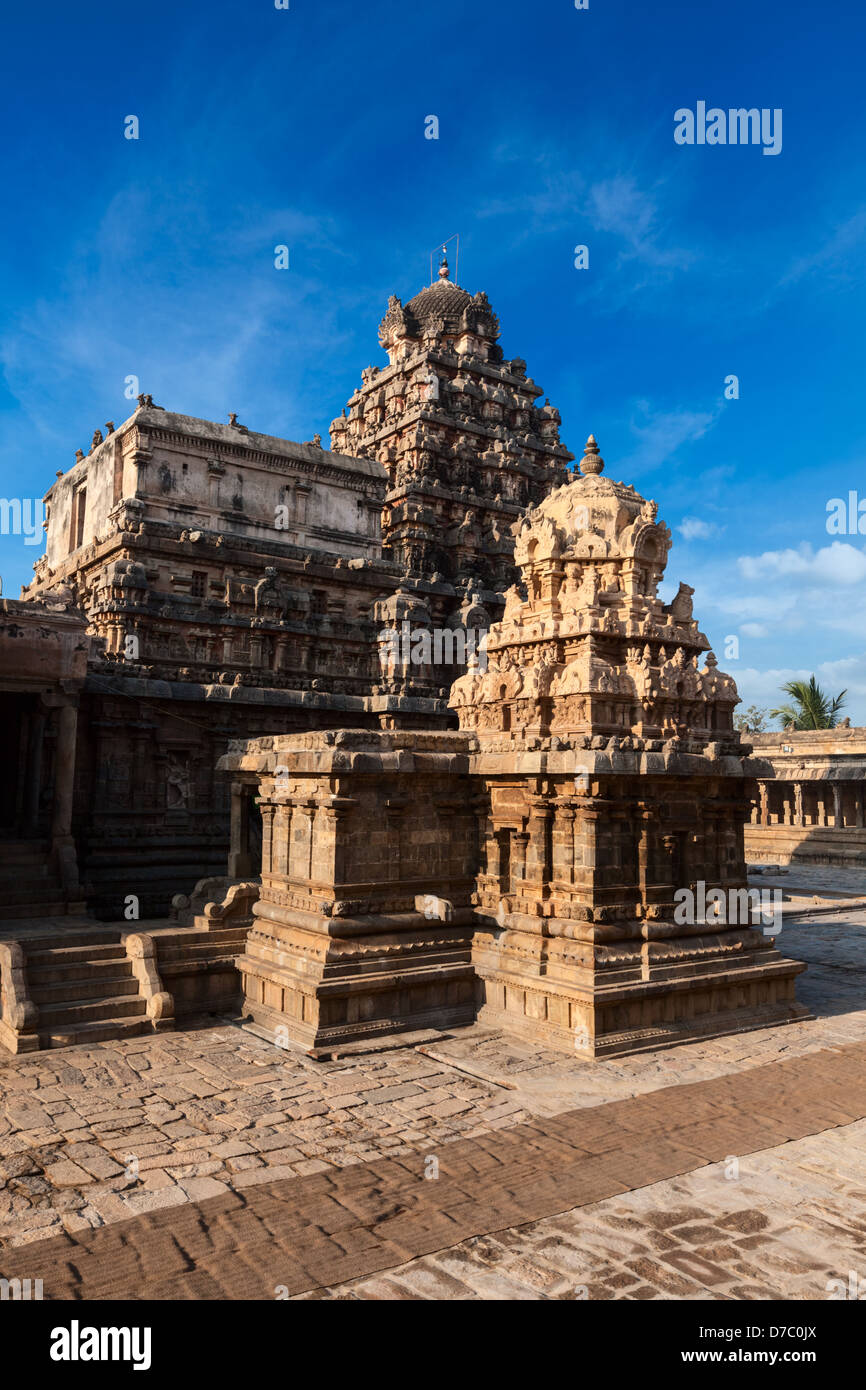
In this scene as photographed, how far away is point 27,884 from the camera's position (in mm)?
17094

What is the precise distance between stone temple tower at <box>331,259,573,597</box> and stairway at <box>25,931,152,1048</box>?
17.9 meters

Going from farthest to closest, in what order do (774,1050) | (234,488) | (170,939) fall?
(234,488) < (170,939) < (774,1050)

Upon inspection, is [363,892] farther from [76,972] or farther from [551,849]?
[76,972]

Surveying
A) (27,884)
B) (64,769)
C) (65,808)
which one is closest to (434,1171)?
(27,884)

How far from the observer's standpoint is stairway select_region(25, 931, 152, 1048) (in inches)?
444

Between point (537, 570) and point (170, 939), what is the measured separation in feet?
25.0

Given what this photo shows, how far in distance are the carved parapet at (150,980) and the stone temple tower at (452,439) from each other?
57.9ft

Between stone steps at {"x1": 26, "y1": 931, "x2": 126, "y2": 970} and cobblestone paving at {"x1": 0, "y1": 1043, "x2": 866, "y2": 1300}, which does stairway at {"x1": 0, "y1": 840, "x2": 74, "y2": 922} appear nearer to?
stone steps at {"x1": 26, "y1": 931, "x2": 126, "y2": 970}

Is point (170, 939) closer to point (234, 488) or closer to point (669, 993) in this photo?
point (669, 993)

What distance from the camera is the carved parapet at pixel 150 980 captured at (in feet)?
38.6

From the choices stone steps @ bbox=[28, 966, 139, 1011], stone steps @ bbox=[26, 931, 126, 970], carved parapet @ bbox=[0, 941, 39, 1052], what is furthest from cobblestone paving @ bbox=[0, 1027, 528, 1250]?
stone steps @ bbox=[26, 931, 126, 970]

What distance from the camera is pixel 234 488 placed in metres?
26.2
